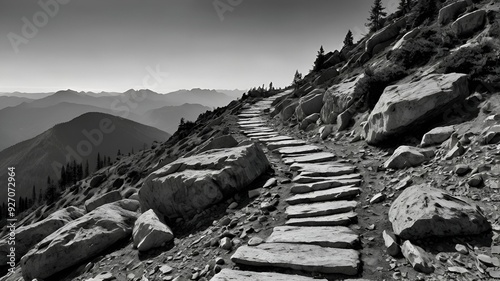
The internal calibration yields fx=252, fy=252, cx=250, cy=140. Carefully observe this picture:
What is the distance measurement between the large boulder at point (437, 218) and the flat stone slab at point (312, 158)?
17.7 feet

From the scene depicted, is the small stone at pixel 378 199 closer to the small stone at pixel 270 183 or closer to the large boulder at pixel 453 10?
the small stone at pixel 270 183

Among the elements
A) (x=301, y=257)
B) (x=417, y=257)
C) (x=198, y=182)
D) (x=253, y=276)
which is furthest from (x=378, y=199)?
(x=198, y=182)

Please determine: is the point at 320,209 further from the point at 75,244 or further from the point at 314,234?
the point at 75,244

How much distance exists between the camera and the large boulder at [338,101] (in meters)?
15.0

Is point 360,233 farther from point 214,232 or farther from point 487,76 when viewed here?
point 487,76

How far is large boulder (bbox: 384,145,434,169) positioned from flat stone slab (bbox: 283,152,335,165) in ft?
8.91

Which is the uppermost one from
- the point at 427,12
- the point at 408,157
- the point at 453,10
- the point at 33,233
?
the point at 427,12

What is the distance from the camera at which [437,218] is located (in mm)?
4750

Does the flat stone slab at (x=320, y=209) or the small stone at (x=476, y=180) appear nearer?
the small stone at (x=476, y=180)

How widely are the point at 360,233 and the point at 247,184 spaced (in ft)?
14.8

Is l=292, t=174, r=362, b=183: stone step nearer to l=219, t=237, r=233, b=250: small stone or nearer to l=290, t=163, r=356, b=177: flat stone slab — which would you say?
l=290, t=163, r=356, b=177: flat stone slab

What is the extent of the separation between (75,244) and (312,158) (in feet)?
30.3

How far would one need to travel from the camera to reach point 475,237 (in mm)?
4605

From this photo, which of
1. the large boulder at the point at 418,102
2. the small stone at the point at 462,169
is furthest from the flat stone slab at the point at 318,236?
the large boulder at the point at 418,102
